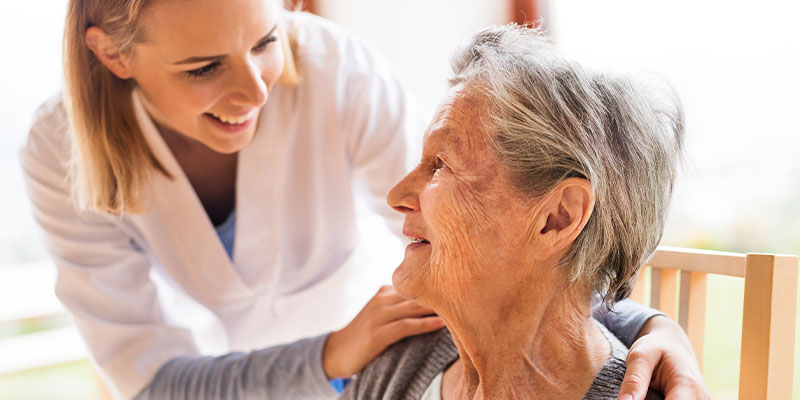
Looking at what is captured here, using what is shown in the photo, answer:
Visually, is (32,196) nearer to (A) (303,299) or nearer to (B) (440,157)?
(A) (303,299)

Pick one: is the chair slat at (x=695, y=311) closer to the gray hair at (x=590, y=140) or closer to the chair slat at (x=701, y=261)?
the chair slat at (x=701, y=261)

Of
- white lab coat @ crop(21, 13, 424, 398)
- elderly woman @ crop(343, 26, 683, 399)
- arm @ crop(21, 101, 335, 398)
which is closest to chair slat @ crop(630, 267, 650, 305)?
elderly woman @ crop(343, 26, 683, 399)

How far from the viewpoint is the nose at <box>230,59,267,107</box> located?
4.45 feet

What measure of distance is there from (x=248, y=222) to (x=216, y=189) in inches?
5.3

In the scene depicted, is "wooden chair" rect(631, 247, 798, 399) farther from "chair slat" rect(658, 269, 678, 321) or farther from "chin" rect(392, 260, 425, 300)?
"chin" rect(392, 260, 425, 300)

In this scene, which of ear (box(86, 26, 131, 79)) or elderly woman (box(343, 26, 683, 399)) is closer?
elderly woman (box(343, 26, 683, 399))

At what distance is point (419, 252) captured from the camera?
121 centimetres

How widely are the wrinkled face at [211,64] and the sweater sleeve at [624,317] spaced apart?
76 cm

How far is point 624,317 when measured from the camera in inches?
50.9

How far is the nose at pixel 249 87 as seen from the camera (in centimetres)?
136

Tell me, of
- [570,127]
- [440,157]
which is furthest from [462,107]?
[570,127]

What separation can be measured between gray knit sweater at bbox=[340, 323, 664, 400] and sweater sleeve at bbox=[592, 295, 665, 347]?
0.92ft

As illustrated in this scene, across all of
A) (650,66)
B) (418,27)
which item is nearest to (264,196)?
(650,66)

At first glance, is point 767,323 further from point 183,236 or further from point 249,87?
point 183,236
